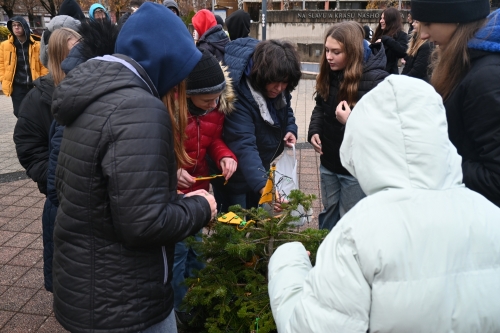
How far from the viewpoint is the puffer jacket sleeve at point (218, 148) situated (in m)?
3.05

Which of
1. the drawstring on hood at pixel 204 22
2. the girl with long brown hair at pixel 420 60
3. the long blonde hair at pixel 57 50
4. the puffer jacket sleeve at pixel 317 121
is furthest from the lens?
the drawstring on hood at pixel 204 22

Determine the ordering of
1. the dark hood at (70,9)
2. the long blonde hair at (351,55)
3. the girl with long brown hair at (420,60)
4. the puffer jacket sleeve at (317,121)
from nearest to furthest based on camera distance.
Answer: the long blonde hair at (351,55) → the puffer jacket sleeve at (317,121) → the girl with long brown hair at (420,60) → the dark hood at (70,9)

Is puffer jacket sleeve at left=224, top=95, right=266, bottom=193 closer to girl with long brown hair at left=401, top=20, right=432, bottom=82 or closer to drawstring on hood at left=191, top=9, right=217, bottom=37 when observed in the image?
girl with long brown hair at left=401, top=20, right=432, bottom=82

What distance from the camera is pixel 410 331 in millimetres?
1280

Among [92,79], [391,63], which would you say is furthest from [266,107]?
[391,63]

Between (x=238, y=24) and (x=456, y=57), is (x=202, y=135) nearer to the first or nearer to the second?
(x=456, y=57)

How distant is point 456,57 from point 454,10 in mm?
213

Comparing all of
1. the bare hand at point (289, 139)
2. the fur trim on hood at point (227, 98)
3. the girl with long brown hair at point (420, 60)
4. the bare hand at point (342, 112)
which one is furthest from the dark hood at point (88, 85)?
the girl with long brown hair at point (420, 60)

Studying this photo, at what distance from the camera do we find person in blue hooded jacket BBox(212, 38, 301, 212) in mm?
3023

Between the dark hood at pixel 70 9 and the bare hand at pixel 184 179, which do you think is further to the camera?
the dark hood at pixel 70 9

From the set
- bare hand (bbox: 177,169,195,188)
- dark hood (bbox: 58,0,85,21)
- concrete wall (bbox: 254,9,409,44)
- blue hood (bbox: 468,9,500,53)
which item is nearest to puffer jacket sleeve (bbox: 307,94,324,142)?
bare hand (bbox: 177,169,195,188)

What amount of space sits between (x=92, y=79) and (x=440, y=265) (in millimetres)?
1269

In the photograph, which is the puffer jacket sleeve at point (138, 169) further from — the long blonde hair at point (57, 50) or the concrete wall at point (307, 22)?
the concrete wall at point (307, 22)

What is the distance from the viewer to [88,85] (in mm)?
1613
